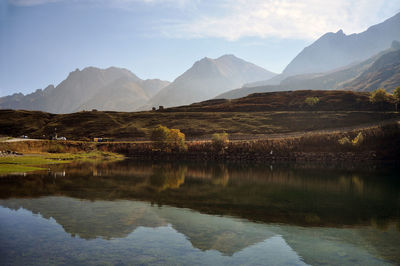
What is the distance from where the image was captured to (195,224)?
29422mm

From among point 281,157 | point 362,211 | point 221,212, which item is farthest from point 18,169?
point 281,157

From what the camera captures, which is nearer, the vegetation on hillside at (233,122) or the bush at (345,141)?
the bush at (345,141)

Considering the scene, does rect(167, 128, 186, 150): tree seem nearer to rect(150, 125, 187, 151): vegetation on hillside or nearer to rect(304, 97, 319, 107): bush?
rect(150, 125, 187, 151): vegetation on hillside

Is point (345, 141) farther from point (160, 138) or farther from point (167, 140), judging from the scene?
point (160, 138)

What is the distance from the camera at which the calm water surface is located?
21547mm

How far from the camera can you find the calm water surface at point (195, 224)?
848 inches

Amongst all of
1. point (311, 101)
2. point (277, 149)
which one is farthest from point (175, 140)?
point (311, 101)

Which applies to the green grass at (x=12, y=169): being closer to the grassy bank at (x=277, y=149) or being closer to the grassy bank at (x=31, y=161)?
the grassy bank at (x=31, y=161)

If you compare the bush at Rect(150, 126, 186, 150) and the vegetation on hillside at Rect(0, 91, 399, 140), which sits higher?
the vegetation on hillside at Rect(0, 91, 399, 140)

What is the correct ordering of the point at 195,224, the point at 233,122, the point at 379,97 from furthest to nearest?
the point at 233,122 < the point at 379,97 < the point at 195,224

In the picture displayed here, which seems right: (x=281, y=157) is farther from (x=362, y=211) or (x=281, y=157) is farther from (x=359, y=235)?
(x=359, y=235)

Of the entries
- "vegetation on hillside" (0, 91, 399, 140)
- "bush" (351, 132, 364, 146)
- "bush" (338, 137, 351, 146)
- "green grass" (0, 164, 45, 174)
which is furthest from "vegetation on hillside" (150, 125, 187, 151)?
"bush" (351, 132, 364, 146)

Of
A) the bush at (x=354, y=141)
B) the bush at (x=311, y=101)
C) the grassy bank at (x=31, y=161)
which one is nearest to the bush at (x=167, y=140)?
the grassy bank at (x=31, y=161)

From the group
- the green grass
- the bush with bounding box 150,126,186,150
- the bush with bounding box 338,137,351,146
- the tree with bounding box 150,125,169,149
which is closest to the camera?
the green grass
